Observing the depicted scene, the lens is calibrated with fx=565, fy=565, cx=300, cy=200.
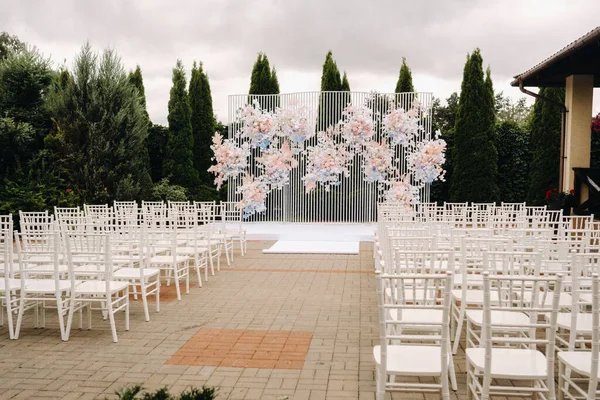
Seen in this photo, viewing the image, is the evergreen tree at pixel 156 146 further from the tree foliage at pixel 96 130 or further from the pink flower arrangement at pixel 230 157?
the pink flower arrangement at pixel 230 157

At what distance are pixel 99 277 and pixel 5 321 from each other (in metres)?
1.11

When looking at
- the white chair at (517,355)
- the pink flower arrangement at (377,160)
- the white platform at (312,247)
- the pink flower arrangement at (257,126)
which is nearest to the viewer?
the white chair at (517,355)

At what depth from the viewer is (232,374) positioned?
4.54 m


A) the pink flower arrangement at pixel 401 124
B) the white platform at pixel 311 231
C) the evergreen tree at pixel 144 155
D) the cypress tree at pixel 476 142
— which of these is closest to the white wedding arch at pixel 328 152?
the pink flower arrangement at pixel 401 124

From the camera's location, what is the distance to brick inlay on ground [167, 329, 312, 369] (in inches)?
190

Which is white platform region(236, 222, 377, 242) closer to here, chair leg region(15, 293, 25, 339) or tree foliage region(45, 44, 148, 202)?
tree foliage region(45, 44, 148, 202)

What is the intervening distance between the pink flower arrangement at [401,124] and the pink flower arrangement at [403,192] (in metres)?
1.05

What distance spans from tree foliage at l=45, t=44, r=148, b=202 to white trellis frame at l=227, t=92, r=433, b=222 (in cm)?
300

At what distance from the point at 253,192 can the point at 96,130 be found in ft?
15.2

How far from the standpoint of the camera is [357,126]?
1528 centimetres

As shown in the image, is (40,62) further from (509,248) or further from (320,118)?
(509,248)

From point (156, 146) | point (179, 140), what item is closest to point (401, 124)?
point (179, 140)

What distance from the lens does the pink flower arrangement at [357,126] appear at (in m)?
15.3

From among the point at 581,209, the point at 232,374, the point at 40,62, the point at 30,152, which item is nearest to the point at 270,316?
the point at 232,374
